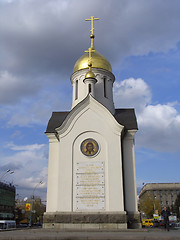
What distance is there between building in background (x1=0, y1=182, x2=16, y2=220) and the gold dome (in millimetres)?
33816

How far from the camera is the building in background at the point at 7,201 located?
45750mm

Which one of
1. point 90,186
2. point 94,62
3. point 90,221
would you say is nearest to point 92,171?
point 90,186

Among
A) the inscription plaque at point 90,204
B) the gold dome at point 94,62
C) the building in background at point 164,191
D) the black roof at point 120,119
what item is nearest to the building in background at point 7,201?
the black roof at point 120,119

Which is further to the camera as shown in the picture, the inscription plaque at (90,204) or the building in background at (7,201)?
the building in background at (7,201)

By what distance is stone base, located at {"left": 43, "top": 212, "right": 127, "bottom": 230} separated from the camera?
559 inches

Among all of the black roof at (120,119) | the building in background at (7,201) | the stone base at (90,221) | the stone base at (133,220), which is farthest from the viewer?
the building in background at (7,201)

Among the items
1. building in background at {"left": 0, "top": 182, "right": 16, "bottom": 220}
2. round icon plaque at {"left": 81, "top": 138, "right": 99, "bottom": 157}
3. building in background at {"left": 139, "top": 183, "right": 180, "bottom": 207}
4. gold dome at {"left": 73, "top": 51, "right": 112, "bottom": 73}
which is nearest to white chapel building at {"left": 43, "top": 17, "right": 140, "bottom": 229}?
round icon plaque at {"left": 81, "top": 138, "right": 99, "bottom": 157}

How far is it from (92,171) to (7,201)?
126 feet

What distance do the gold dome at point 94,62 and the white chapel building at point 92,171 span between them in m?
4.27

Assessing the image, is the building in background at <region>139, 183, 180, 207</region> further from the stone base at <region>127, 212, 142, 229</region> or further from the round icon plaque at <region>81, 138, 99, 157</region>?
the round icon plaque at <region>81, 138, 99, 157</region>

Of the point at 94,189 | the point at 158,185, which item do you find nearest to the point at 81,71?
the point at 94,189

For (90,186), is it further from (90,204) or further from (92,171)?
(90,204)

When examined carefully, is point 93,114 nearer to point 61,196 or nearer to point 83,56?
point 61,196

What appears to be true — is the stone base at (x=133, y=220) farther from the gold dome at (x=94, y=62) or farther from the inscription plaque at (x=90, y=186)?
the gold dome at (x=94, y=62)
